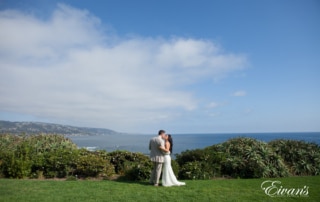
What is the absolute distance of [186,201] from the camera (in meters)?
7.63

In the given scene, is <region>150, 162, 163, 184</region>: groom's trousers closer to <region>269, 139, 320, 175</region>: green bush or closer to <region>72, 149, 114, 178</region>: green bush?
<region>72, 149, 114, 178</region>: green bush

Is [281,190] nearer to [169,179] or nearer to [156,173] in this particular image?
[169,179]

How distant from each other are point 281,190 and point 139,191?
5.02 metres

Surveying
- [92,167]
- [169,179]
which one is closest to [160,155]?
[169,179]

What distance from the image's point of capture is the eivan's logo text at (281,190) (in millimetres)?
8516

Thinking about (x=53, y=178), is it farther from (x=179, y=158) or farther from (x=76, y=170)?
(x=179, y=158)

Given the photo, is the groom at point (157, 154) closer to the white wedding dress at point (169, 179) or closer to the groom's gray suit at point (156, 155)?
the groom's gray suit at point (156, 155)

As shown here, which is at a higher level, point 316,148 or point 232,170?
point 316,148

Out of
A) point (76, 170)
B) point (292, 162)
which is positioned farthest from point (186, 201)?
point (292, 162)

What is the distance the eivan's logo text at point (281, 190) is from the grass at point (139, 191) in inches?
7.0

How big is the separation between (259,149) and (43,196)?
10.3m

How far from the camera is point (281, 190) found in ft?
29.9

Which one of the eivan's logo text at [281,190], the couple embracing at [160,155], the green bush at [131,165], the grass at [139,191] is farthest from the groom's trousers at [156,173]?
the eivan's logo text at [281,190]

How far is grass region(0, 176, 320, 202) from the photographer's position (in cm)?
792
